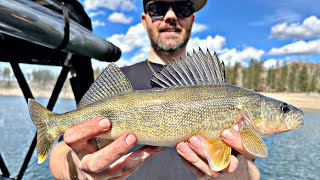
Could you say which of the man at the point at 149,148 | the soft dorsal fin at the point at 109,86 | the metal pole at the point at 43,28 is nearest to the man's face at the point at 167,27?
the man at the point at 149,148

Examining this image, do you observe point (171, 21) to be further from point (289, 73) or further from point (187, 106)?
point (289, 73)

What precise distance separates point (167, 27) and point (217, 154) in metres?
2.58

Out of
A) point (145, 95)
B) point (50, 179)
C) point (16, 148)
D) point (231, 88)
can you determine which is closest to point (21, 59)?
point (145, 95)

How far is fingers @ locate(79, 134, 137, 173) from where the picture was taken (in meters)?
2.83

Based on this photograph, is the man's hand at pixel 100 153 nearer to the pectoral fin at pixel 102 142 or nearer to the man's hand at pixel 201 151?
the pectoral fin at pixel 102 142

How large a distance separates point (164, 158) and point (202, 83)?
120 centimetres

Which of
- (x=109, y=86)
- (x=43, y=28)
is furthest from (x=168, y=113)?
(x=43, y=28)

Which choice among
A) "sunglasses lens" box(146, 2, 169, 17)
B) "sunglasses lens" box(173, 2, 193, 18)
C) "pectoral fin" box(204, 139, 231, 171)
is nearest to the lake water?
"sunglasses lens" box(146, 2, 169, 17)

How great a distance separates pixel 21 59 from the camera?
5.44 m

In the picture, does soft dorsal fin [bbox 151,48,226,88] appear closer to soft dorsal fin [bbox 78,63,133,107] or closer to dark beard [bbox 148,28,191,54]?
soft dorsal fin [bbox 78,63,133,107]

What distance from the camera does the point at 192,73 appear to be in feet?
10.3

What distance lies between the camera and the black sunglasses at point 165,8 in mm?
4902

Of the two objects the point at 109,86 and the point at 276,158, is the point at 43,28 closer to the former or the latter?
the point at 109,86

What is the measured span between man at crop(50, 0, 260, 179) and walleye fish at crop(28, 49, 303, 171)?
0.33 ft
